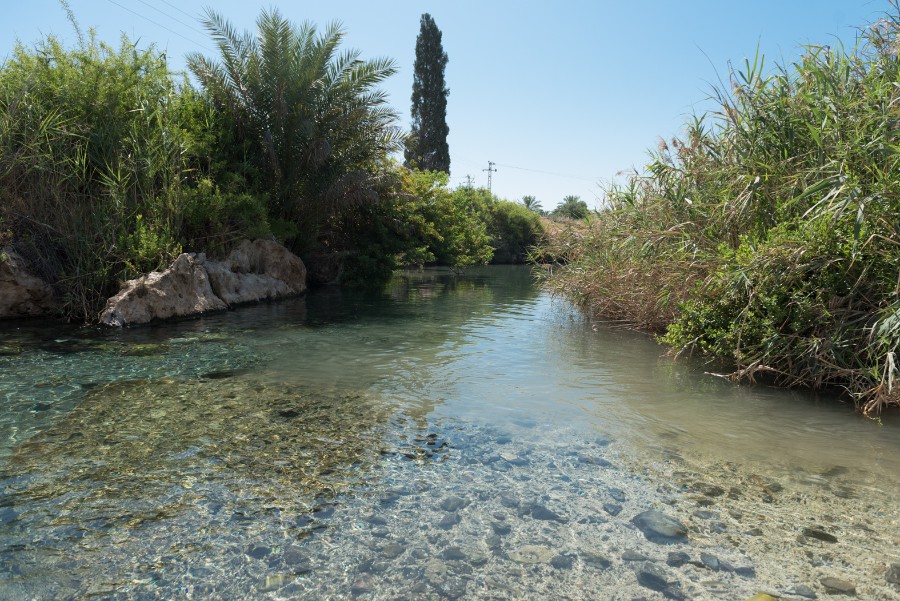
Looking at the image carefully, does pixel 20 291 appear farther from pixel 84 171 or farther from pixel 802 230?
pixel 802 230

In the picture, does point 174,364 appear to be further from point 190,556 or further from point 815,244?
point 815,244

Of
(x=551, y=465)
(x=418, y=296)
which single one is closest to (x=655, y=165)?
(x=551, y=465)

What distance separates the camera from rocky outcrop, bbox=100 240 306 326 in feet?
36.6

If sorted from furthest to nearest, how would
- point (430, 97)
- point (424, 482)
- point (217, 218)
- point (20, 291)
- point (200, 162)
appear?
point (430, 97), point (200, 162), point (217, 218), point (20, 291), point (424, 482)

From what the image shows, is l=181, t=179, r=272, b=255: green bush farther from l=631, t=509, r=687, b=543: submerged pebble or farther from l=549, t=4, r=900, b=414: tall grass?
l=631, t=509, r=687, b=543: submerged pebble

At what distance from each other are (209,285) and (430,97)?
95.7ft

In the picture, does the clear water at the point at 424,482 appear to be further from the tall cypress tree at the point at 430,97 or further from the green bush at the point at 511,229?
the green bush at the point at 511,229

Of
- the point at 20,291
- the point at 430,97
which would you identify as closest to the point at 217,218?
the point at 20,291

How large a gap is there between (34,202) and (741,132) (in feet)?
38.9

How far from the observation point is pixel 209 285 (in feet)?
44.2

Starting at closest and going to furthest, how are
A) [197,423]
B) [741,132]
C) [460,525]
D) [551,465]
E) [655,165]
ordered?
[460,525], [551,465], [197,423], [741,132], [655,165]

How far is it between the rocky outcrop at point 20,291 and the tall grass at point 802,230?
35.8ft

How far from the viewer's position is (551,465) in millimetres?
4711

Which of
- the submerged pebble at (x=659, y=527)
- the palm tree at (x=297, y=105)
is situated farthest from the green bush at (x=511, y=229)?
the submerged pebble at (x=659, y=527)
